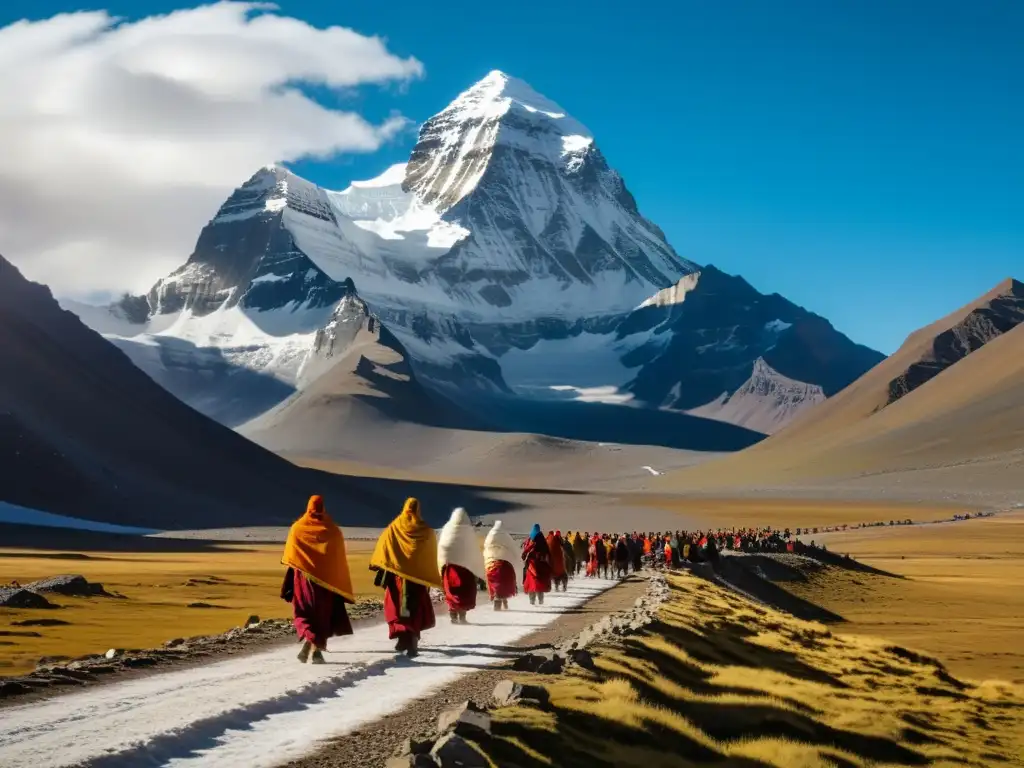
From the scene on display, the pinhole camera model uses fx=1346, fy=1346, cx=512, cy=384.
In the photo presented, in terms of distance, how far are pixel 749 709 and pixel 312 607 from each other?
19.3 ft

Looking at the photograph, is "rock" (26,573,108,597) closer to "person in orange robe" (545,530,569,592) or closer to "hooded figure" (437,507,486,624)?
"person in orange robe" (545,530,569,592)

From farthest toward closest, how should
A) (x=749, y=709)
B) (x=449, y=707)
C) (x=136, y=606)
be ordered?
1. (x=136, y=606)
2. (x=749, y=709)
3. (x=449, y=707)

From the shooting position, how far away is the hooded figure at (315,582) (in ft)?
59.1

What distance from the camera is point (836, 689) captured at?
22.8 meters

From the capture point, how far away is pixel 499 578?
28.7 m

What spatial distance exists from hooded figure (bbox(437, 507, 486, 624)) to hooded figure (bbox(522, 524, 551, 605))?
6623 mm

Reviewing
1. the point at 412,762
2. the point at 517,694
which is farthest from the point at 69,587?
the point at 412,762

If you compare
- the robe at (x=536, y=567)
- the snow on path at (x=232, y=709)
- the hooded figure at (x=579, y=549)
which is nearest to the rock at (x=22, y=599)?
the robe at (x=536, y=567)

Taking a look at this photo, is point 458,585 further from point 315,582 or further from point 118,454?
point 118,454

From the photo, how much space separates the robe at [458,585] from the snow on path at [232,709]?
11.6ft

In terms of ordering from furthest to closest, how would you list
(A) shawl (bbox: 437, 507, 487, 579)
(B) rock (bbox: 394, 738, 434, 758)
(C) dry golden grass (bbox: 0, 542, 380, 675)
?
(A) shawl (bbox: 437, 507, 487, 579)
(C) dry golden grass (bbox: 0, 542, 380, 675)
(B) rock (bbox: 394, 738, 434, 758)

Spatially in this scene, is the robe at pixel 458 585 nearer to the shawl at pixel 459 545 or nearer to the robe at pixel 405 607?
the shawl at pixel 459 545

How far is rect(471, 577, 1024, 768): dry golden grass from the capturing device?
13.0 meters

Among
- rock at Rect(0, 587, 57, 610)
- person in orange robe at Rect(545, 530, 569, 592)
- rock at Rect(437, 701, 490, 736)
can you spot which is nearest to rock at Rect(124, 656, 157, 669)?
rock at Rect(437, 701, 490, 736)
